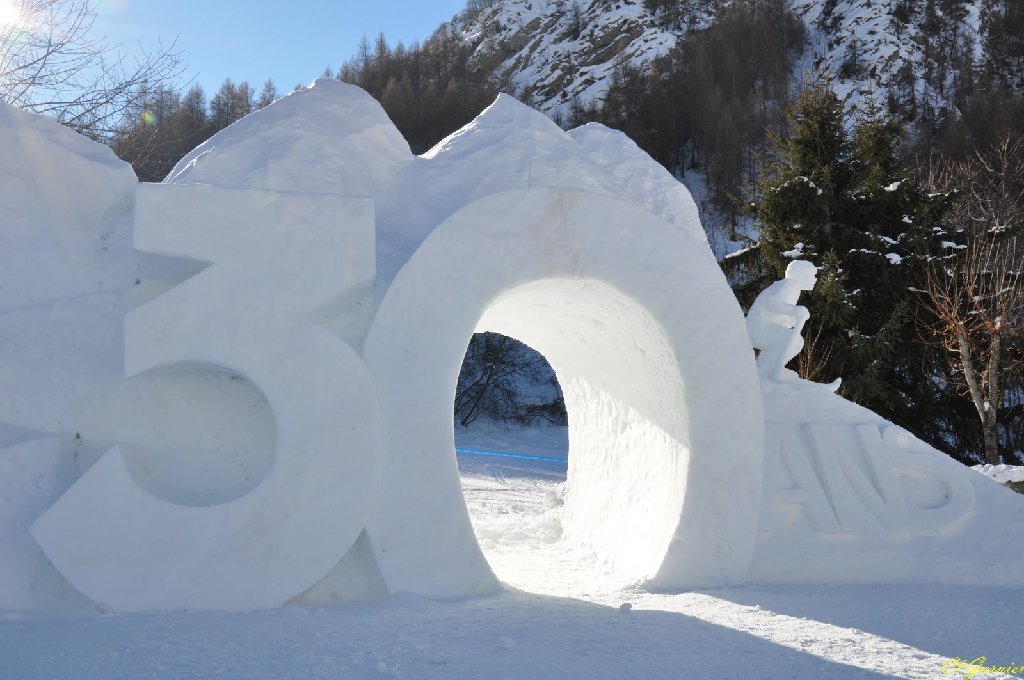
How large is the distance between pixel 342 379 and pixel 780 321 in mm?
3276

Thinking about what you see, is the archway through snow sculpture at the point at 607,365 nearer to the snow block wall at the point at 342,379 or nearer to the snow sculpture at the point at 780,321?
the snow block wall at the point at 342,379

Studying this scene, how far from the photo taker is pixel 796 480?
5.59 m

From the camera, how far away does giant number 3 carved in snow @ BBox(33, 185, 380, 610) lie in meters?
4.27

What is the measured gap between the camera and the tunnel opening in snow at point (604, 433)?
5504mm

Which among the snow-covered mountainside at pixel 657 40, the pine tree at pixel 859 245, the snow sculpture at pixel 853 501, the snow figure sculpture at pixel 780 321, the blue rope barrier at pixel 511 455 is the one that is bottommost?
the blue rope barrier at pixel 511 455

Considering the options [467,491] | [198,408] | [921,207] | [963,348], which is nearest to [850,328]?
[921,207]

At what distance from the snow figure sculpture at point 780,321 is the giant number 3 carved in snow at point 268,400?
2.92 m

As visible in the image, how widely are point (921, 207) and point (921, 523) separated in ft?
33.2

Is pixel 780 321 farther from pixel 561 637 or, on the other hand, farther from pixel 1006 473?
pixel 1006 473

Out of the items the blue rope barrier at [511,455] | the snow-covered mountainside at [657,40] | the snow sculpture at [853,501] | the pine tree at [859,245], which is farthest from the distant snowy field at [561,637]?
the snow-covered mountainside at [657,40]

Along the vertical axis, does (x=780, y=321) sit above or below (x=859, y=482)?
above

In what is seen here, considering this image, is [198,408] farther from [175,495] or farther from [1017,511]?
[1017,511]

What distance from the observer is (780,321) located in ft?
20.0

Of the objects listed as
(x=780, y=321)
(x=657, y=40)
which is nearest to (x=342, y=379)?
(x=780, y=321)
